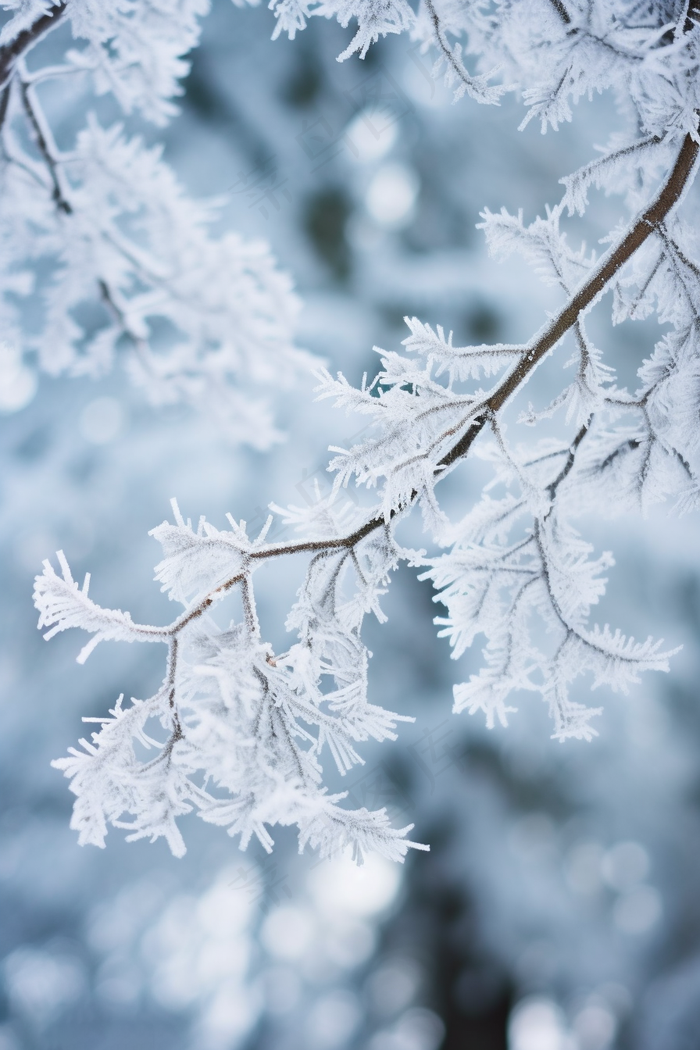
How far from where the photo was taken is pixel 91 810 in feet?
2.64

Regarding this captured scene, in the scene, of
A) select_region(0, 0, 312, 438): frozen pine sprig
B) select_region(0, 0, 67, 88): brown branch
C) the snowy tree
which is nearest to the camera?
the snowy tree

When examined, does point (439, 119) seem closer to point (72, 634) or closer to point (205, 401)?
point (205, 401)

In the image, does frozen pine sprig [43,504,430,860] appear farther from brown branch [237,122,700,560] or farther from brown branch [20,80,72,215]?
brown branch [20,80,72,215]

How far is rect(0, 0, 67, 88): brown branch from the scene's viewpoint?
3.73 ft

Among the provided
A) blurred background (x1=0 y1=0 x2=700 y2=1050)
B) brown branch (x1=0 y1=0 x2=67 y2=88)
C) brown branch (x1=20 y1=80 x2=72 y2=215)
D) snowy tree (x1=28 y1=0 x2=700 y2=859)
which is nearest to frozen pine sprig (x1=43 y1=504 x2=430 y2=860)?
snowy tree (x1=28 y1=0 x2=700 y2=859)

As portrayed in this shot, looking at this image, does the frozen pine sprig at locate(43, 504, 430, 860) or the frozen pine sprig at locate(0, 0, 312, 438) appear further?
the frozen pine sprig at locate(0, 0, 312, 438)

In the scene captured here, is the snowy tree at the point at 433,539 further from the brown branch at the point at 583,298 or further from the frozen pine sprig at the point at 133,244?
the frozen pine sprig at the point at 133,244

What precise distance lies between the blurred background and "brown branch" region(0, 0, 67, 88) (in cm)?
182

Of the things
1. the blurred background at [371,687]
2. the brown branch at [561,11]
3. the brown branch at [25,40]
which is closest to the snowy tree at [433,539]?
the brown branch at [561,11]

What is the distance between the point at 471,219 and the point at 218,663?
3506 millimetres

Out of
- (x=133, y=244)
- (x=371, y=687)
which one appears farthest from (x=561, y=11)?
(x=371, y=687)

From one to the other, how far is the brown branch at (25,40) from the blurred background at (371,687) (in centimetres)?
182

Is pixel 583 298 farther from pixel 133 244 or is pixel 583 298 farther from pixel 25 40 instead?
pixel 133 244

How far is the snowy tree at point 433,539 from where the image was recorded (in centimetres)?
78
